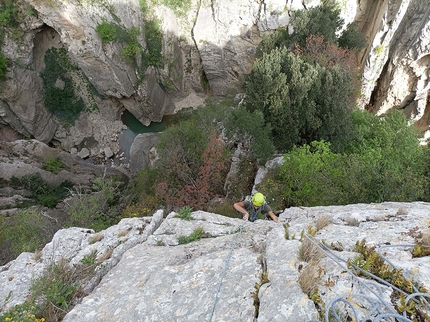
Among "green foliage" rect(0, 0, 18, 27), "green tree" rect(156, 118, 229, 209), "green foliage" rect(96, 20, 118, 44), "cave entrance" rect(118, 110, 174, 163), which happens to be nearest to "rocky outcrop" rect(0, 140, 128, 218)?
"cave entrance" rect(118, 110, 174, 163)

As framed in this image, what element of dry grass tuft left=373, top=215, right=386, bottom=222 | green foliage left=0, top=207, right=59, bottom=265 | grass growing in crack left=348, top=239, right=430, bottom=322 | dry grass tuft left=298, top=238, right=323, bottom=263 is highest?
dry grass tuft left=373, top=215, right=386, bottom=222

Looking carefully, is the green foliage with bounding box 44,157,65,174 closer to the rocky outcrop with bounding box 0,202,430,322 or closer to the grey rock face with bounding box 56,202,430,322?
the rocky outcrop with bounding box 0,202,430,322

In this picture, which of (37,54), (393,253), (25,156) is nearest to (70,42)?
(37,54)

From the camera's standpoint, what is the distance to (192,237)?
678 centimetres

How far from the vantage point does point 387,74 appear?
21.6 m

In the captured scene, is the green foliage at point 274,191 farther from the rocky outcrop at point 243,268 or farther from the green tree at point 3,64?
the green tree at point 3,64

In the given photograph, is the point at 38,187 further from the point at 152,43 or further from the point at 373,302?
the point at 373,302

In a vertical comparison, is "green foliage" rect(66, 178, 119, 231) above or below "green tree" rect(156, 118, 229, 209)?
below

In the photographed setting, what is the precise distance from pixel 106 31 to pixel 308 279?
24.4 metres

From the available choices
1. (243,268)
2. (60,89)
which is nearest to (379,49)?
(243,268)

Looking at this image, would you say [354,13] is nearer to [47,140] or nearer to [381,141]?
[381,141]

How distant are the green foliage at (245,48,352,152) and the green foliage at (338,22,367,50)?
269 inches

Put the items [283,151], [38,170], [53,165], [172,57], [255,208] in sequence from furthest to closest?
[172,57] → [53,165] → [38,170] → [283,151] → [255,208]

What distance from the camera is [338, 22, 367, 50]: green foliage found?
21203mm
